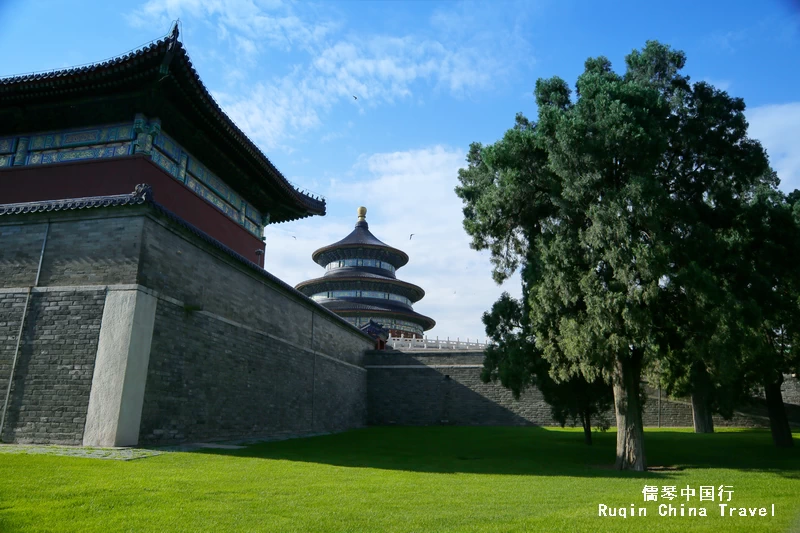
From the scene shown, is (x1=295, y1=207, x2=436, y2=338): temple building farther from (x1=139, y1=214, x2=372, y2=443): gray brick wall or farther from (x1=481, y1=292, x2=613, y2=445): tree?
(x1=481, y1=292, x2=613, y2=445): tree

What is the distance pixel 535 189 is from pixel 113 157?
994 centimetres

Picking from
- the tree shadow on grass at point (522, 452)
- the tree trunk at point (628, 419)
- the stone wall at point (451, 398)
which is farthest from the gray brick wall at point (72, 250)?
the stone wall at point (451, 398)

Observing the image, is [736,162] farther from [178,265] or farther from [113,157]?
[113,157]

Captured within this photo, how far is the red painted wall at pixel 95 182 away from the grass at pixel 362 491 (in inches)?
248

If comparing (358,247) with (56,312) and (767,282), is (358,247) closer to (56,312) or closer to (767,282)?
(56,312)

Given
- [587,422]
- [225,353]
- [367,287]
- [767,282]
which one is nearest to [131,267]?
[225,353]

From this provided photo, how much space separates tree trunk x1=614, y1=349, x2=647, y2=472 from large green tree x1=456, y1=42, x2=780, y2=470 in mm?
25

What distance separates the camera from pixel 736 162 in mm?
12305

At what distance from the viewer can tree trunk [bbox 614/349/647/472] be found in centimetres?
1156

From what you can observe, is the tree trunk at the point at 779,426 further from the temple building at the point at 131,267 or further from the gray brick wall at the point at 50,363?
the gray brick wall at the point at 50,363

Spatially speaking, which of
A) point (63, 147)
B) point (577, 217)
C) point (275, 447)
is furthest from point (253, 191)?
point (577, 217)

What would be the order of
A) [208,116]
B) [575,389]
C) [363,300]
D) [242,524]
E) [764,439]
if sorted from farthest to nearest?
[363,300]
[764,439]
[575,389]
[208,116]
[242,524]

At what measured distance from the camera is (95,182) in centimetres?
1311

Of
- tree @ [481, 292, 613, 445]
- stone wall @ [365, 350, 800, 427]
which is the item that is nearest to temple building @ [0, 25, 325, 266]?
tree @ [481, 292, 613, 445]
